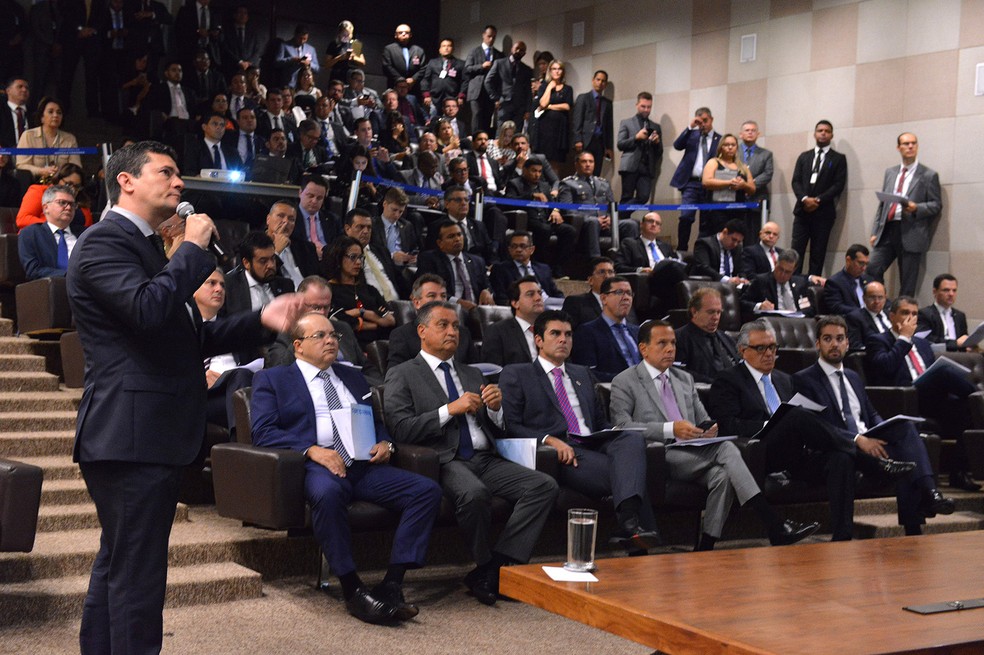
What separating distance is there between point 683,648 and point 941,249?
27.2 ft

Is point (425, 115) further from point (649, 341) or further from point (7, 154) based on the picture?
point (649, 341)

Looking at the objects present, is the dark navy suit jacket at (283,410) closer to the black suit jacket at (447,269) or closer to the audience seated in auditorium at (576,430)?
the audience seated in auditorium at (576,430)

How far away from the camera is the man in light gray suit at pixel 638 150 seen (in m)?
11.3

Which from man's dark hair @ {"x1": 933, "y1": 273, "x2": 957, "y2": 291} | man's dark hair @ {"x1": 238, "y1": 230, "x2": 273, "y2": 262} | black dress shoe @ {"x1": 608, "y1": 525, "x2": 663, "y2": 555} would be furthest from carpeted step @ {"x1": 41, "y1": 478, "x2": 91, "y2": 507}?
man's dark hair @ {"x1": 933, "y1": 273, "x2": 957, "y2": 291}

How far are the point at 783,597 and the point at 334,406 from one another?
2.21 meters

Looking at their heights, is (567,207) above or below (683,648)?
above

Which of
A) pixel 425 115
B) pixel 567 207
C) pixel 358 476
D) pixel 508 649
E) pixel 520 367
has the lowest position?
pixel 508 649

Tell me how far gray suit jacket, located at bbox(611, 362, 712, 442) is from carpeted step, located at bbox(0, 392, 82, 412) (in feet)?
7.89

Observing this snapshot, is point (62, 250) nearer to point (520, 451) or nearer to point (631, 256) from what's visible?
point (520, 451)

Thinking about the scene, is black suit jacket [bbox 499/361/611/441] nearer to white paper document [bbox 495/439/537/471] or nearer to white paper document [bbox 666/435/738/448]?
white paper document [bbox 495/439/537/471]

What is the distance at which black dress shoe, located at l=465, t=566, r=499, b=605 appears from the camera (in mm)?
4227

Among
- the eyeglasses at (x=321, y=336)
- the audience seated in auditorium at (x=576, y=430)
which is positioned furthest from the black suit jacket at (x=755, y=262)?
the eyeglasses at (x=321, y=336)

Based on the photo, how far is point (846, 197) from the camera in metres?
10.3

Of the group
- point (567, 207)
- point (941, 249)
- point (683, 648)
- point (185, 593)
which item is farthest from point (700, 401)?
point (941, 249)
